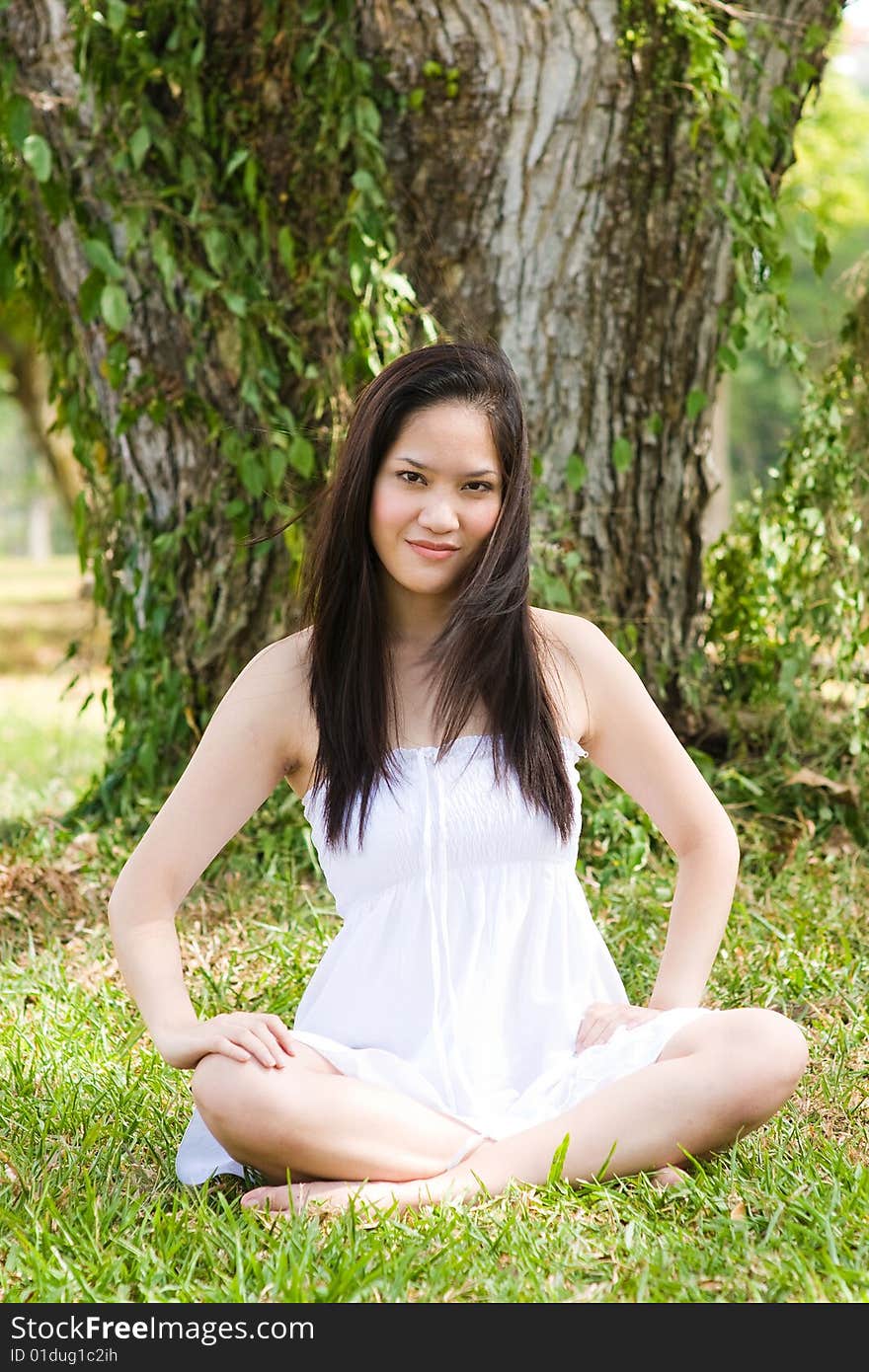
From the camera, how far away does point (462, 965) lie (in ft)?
7.56

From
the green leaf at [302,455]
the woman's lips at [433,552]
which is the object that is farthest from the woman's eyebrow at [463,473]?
the green leaf at [302,455]

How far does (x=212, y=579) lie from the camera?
4055 millimetres

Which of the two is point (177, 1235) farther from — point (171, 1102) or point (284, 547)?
point (284, 547)

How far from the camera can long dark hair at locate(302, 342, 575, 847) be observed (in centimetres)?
236

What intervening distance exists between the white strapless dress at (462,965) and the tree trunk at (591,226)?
5.66 feet

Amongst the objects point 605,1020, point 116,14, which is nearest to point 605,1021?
point 605,1020

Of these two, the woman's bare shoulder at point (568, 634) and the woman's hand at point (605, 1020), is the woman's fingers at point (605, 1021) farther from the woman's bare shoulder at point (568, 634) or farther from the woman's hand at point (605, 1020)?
the woman's bare shoulder at point (568, 634)

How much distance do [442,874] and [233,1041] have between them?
425mm

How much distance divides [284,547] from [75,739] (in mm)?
2713

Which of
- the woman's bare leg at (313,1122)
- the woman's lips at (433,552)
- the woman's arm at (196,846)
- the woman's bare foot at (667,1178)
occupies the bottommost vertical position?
the woman's bare foot at (667,1178)

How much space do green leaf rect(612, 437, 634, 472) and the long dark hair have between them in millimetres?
1577

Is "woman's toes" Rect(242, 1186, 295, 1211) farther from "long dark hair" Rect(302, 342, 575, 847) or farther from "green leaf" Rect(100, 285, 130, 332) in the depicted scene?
"green leaf" Rect(100, 285, 130, 332)

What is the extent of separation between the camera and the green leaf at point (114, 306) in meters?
3.72
